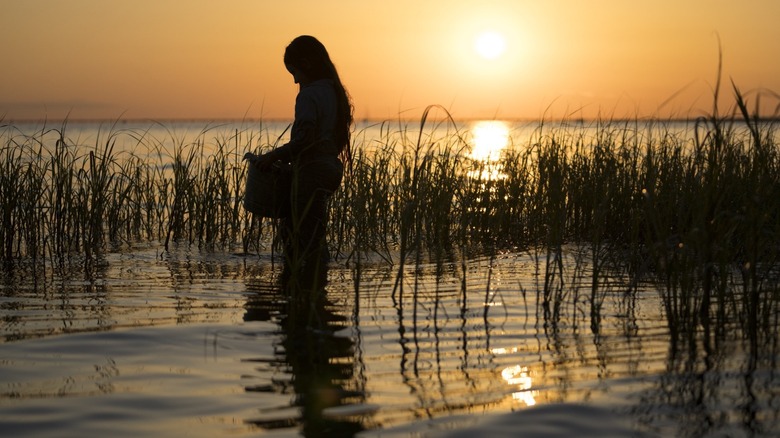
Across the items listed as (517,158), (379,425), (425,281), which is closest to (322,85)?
(425,281)

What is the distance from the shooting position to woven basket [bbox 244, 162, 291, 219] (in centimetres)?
617

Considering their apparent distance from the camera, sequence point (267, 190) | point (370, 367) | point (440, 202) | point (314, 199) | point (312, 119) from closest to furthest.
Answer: point (370, 367)
point (312, 119)
point (267, 190)
point (314, 199)
point (440, 202)

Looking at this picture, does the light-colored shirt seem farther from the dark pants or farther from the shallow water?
the shallow water

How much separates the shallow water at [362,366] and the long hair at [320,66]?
4.76 ft

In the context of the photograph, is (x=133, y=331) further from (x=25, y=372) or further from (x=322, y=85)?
(x=322, y=85)

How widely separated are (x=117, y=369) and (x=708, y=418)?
2294 millimetres

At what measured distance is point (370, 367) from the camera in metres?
3.57

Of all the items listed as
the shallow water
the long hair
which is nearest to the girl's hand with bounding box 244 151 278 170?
the long hair

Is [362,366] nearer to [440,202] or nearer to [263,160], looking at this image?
[263,160]

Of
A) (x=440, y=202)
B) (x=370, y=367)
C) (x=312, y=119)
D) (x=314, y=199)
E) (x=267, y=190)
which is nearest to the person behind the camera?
(x=370, y=367)

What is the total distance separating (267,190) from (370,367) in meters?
2.85

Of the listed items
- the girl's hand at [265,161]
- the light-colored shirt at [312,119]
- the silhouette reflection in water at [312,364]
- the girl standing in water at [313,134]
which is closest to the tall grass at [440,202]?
the girl standing in water at [313,134]

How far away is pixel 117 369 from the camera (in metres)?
3.54

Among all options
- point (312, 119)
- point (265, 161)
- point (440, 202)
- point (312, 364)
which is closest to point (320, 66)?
point (312, 119)
